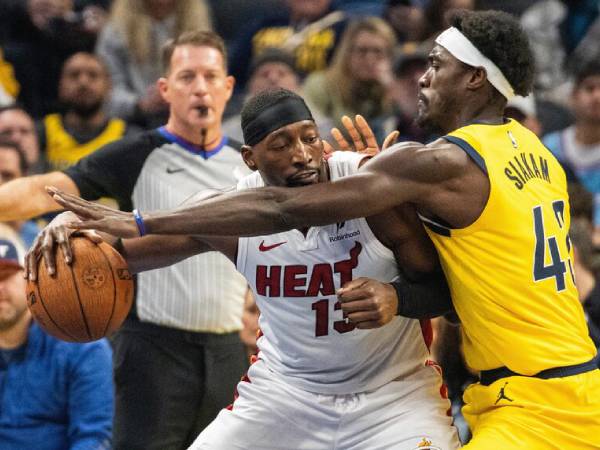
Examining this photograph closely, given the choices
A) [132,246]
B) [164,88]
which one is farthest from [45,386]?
[164,88]

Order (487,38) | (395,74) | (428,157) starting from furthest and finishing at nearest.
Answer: (395,74)
(487,38)
(428,157)

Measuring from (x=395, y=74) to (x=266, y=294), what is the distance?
487 cm

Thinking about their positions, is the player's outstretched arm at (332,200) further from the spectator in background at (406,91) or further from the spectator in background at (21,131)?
the spectator in background at (406,91)

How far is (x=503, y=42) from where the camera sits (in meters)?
4.47

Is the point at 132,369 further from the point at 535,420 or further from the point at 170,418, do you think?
the point at 535,420

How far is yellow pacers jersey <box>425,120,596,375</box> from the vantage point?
420 cm

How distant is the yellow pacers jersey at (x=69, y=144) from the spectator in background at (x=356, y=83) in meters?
1.53

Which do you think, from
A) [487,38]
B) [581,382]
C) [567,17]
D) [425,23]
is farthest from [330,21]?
[581,382]

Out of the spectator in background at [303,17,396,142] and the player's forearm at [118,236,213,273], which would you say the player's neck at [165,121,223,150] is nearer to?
the player's forearm at [118,236,213,273]

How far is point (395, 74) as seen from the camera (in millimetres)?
9219

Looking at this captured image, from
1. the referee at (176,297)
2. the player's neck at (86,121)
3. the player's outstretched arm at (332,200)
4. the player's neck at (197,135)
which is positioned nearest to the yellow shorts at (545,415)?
the player's outstretched arm at (332,200)

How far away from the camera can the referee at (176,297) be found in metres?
5.75

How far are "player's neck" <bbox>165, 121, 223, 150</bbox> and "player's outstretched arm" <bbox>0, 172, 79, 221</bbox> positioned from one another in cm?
73

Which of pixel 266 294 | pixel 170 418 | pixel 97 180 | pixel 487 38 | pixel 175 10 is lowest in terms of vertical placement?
pixel 170 418
